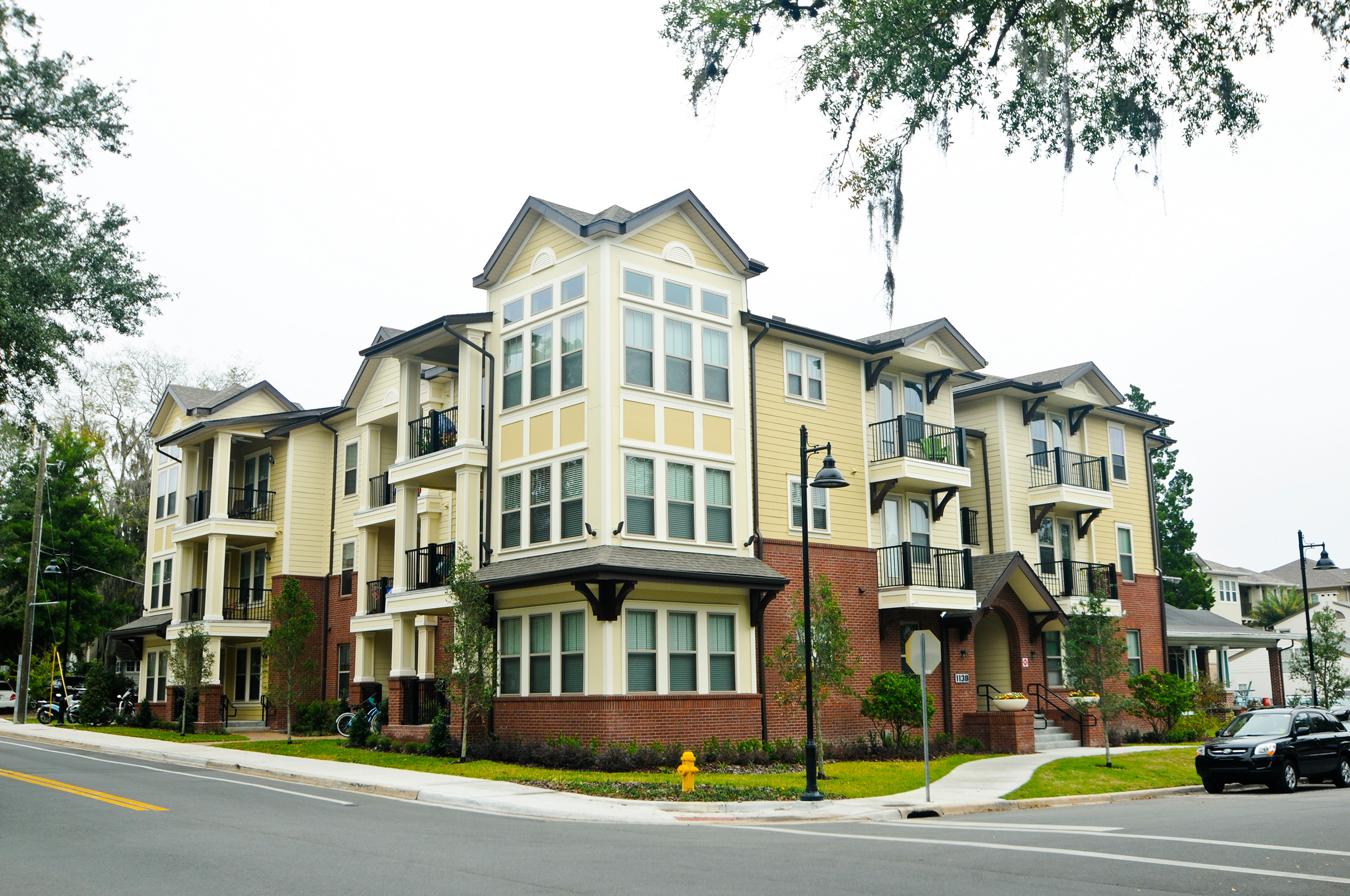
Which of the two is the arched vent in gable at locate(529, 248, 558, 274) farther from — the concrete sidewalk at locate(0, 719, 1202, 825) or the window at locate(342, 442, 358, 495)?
the window at locate(342, 442, 358, 495)

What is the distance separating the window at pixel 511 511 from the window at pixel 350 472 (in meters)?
11.5

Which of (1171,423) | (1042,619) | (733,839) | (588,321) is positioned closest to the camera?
(733,839)

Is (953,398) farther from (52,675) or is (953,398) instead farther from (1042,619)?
(52,675)

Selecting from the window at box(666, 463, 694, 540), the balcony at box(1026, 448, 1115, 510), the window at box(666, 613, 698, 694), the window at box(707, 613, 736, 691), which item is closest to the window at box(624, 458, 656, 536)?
the window at box(666, 463, 694, 540)

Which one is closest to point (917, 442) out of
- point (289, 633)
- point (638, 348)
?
point (638, 348)

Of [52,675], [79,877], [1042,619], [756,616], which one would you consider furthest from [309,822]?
[52,675]

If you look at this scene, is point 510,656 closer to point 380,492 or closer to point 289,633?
point 289,633

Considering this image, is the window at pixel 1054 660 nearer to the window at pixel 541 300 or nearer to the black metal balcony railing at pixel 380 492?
the window at pixel 541 300

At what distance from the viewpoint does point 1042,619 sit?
3219cm

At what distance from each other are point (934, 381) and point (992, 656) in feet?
26.8

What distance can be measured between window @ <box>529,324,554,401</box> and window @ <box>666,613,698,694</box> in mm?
5895

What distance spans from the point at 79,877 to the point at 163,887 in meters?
1.13

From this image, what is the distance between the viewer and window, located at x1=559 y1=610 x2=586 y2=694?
2378 cm

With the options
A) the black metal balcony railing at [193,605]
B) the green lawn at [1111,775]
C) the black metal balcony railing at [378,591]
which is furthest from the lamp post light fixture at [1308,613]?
the black metal balcony railing at [193,605]
